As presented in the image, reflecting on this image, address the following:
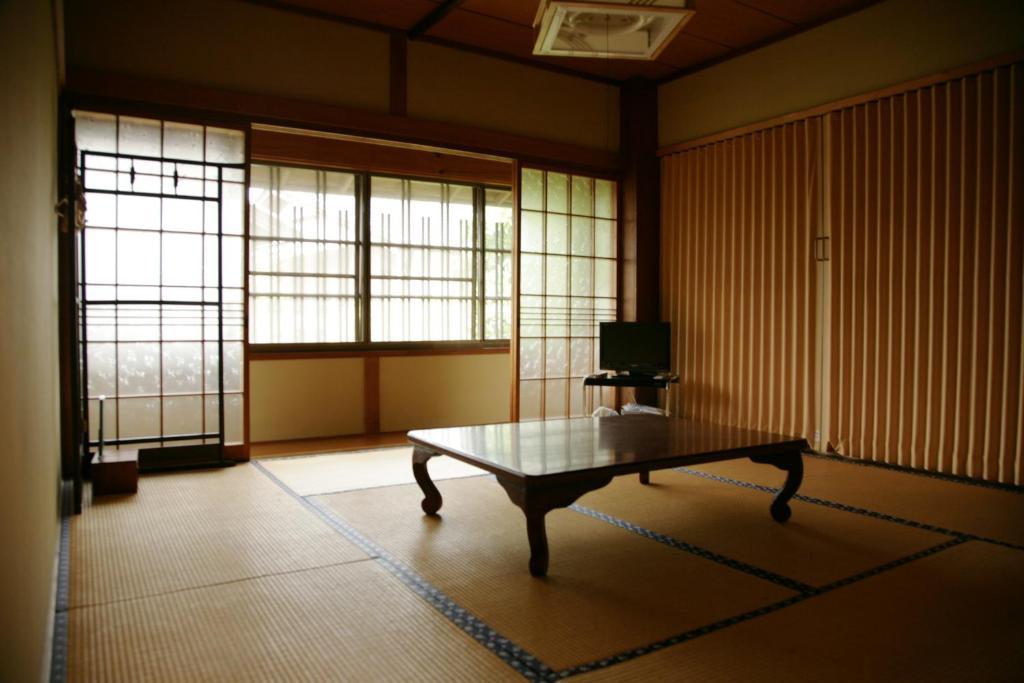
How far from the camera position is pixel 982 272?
12.3ft

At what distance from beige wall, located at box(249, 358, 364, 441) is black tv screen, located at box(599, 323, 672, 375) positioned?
1988mm

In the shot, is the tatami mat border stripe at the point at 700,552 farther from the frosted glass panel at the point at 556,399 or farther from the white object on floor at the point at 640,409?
the frosted glass panel at the point at 556,399

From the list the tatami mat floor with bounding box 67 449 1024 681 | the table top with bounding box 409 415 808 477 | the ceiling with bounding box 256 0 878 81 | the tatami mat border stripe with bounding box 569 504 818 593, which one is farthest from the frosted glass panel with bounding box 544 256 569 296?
the tatami mat border stripe with bounding box 569 504 818 593

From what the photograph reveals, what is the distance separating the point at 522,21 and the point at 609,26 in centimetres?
171

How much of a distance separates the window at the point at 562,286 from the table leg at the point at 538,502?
A: 9.64ft

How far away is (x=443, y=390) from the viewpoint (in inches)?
239

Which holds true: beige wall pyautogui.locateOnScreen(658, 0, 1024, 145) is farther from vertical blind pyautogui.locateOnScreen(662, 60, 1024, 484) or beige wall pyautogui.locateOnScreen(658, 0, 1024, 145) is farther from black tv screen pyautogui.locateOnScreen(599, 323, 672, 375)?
black tv screen pyautogui.locateOnScreen(599, 323, 672, 375)

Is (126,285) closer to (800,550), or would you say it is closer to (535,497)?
(535,497)

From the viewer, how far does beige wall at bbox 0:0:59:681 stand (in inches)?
43.8

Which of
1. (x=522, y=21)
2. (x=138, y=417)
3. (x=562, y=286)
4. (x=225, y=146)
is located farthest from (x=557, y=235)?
(x=138, y=417)

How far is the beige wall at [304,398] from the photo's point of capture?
5.23m

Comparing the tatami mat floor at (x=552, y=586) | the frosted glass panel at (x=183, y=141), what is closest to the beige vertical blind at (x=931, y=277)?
the tatami mat floor at (x=552, y=586)

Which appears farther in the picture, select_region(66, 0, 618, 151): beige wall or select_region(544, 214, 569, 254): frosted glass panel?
select_region(544, 214, 569, 254): frosted glass panel

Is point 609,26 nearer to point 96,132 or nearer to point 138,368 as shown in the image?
point 96,132
